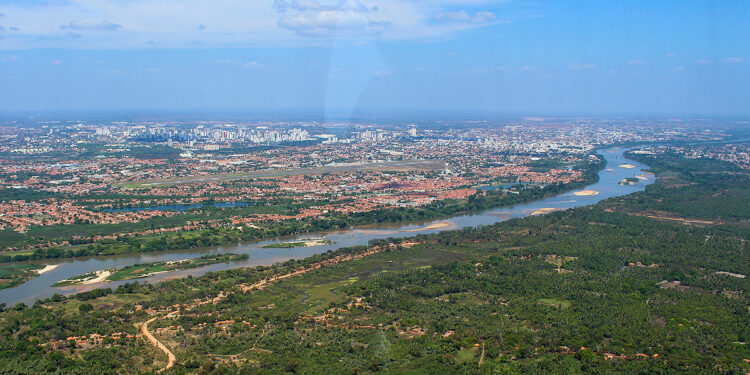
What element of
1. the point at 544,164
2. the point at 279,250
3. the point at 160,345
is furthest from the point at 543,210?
the point at 160,345

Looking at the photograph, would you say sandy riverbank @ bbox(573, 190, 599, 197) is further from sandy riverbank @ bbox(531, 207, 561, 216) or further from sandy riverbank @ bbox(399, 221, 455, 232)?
sandy riverbank @ bbox(399, 221, 455, 232)

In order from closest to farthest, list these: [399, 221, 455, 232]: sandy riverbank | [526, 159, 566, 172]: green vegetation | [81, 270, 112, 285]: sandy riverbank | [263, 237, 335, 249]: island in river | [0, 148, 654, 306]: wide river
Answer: [0, 148, 654, 306]: wide river → [81, 270, 112, 285]: sandy riverbank → [263, 237, 335, 249]: island in river → [399, 221, 455, 232]: sandy riverbank → [526, 159, 566, 172]: green vegetation

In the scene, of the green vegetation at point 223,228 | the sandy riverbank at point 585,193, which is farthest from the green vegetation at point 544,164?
the green vegetation at point 223,228

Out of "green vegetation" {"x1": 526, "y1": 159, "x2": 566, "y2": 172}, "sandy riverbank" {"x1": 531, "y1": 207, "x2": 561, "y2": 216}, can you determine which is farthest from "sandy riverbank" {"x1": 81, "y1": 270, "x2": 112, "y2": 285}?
"green vegetation" {"x1": 526, "y1": 159, "x2": 566, "y2": 172}

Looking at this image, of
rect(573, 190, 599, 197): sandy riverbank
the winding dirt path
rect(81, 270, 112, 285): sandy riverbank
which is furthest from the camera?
rect(573, 190, 599, 197): sandy riverbank

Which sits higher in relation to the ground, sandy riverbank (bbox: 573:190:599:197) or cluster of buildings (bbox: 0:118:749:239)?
cluster of buildings (bbox: 0:118:749:239)

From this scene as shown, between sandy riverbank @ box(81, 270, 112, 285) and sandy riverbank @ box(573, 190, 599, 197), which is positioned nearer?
sandy riverbank @ box(81, 270, 112, 285)

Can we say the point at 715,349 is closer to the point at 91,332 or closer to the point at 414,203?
the point at 91,332
